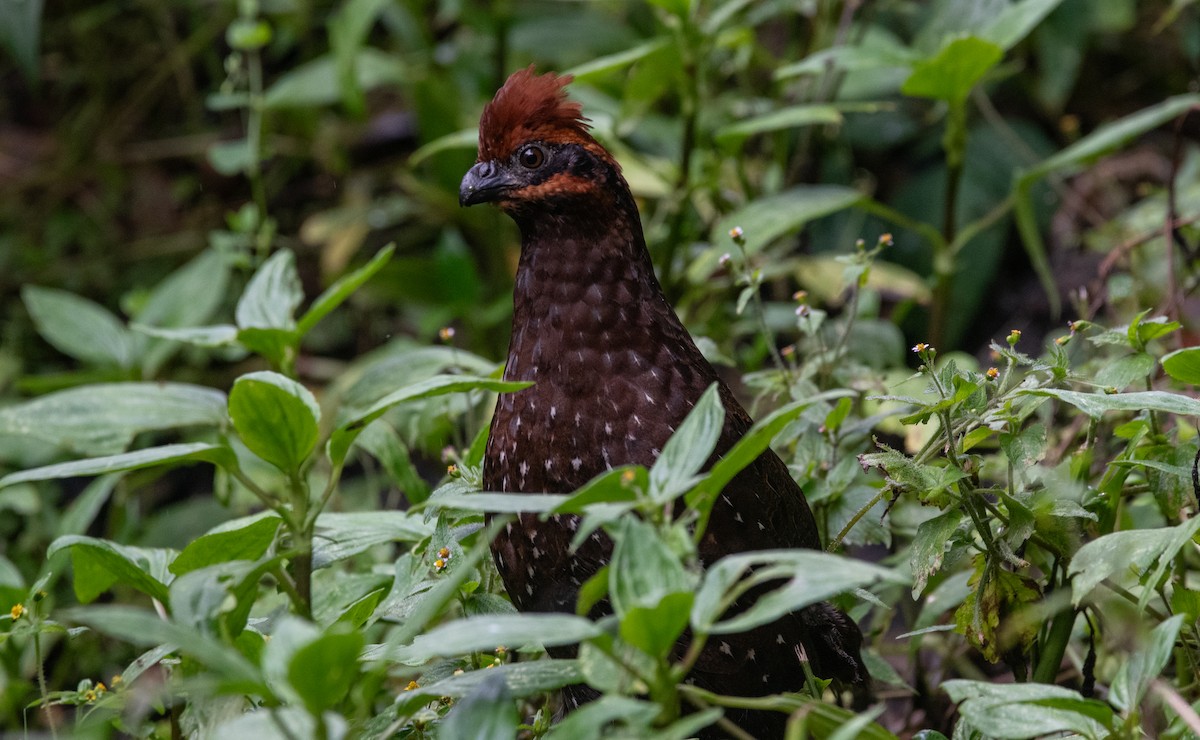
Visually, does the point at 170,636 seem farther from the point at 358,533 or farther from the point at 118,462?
the point at 358,533

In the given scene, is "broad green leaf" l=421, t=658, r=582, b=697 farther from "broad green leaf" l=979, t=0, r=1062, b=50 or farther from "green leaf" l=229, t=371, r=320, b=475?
"broad green leaf" l=979, t=0, r=1062, b=50

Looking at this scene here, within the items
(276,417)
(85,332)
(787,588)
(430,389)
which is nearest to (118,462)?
(276,417)

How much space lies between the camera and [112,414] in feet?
8.03

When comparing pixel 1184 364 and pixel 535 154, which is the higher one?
pixel 535 154

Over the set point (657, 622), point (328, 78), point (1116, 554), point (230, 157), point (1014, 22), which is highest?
point (1014, 22)

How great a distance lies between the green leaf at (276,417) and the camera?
6.02 ft

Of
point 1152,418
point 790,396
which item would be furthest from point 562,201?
point 1152,418

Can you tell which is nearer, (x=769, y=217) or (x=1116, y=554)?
(x=1116, y=554)

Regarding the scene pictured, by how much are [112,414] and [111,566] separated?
587 millimetres

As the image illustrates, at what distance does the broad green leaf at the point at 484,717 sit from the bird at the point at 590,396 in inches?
23.6

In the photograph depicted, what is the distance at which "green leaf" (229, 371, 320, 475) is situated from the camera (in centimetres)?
183

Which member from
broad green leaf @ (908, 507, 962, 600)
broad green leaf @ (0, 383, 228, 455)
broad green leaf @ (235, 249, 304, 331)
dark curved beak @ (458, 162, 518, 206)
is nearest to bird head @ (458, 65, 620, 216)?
dark curved beak @ (458, 162, 518, 206)

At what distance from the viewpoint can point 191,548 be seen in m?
1.93

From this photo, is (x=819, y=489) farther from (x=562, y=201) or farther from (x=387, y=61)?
(x=387, y=61)
